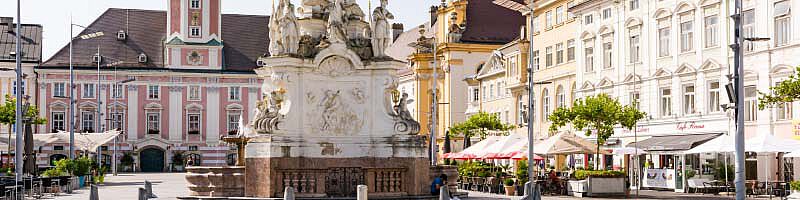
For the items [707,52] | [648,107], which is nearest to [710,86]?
[707,52]

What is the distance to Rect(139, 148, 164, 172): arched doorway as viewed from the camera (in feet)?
350

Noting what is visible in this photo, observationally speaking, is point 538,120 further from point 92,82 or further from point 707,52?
point 92,82

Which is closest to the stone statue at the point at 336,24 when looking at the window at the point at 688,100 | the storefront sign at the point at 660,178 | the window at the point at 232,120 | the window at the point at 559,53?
the storefront sign at the point at 660,178

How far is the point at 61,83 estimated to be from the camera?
104 m

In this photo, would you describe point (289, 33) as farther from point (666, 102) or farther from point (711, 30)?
point (666, 102)

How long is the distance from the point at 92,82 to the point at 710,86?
71.0 metres

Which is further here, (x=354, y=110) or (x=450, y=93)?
(x=450, y=93)

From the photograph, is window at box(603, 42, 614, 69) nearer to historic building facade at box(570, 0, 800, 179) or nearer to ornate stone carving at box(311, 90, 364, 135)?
historic building facade at box(570, 0, 800, 179)

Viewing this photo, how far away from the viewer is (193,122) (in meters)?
109

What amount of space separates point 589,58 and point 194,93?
59.3 metres

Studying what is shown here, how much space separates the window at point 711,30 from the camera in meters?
44.0

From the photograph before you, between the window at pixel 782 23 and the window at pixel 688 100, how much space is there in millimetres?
6572

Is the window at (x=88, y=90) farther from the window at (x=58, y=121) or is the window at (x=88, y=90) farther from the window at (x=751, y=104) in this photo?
the window at (x=751, y=104)

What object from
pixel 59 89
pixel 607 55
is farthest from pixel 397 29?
pixel 607 55
